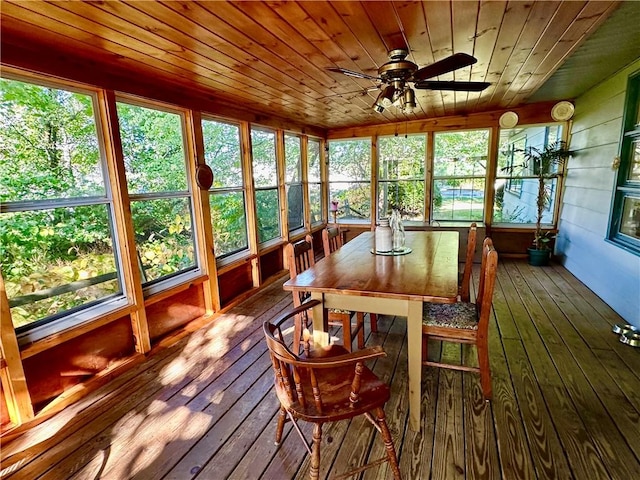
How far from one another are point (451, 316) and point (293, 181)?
3.50 metres

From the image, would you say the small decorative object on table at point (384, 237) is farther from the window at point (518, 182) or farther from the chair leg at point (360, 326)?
the window at point (518, 182)

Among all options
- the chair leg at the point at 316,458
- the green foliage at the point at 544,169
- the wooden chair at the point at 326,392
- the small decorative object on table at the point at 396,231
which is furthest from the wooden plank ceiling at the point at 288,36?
the green foliage at the point at 544,169

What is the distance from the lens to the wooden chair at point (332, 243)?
2930 mm

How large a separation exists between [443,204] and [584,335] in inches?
125

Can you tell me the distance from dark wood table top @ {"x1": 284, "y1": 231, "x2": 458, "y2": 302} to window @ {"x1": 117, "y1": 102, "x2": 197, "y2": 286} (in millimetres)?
1430

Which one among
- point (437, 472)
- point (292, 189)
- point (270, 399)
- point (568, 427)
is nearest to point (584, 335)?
point (568, 427)

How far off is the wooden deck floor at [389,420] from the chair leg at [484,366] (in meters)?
0.08

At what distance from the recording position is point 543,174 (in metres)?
4.64

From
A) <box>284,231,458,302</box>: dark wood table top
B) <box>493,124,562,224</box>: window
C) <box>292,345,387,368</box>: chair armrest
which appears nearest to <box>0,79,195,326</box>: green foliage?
<box>284,231,458,302</box>: dark wood table top

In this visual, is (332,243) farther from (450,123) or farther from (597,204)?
(450,123)

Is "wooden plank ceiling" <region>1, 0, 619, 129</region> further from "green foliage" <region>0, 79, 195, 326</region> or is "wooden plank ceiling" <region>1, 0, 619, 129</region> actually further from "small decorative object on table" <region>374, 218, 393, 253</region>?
"small decorative object on table" <region>374, 218, 393, 253</region>

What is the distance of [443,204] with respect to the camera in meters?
5.59

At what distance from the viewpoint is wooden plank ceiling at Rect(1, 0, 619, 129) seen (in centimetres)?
160

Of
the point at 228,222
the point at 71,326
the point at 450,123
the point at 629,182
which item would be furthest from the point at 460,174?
the point at 71,326
